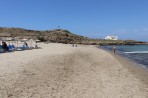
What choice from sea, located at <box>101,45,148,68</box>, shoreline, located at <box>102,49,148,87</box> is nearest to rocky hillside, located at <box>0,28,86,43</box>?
sea, located at <box>101,45,148,68</box>

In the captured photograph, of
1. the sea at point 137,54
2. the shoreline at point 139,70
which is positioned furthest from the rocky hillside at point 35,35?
the shoreline at point 139,70

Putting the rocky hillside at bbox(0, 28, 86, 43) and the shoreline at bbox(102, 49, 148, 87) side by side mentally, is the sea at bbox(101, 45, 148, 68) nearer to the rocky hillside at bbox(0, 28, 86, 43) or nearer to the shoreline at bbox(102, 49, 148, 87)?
the shoreline at bbox(102, 49, 148, 87)

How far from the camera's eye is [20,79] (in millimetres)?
12742

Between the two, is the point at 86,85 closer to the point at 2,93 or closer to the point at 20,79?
the point at 20,79

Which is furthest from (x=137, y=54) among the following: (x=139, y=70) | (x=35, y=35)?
(x=35, y=35)

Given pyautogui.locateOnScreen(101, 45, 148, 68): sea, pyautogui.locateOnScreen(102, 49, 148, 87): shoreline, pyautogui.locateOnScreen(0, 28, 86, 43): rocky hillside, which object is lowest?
pyautogui.locateOnScreen(101, 45, 148, 68): sea

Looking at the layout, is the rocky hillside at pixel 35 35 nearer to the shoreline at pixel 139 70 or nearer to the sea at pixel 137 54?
the sea at pixel 137 54

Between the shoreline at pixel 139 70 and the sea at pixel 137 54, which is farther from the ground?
the shoreline at pixel 139 70

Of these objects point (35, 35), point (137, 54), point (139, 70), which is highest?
point (35, 35)

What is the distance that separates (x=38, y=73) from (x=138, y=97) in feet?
19.0

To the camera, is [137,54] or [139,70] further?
[137,54]

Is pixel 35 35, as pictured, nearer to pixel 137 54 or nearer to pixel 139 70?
pixel 137 54

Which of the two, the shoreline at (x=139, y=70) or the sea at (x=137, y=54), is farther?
the sea at (x=137, y=54)

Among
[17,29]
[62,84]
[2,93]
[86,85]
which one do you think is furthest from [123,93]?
[17,29]
